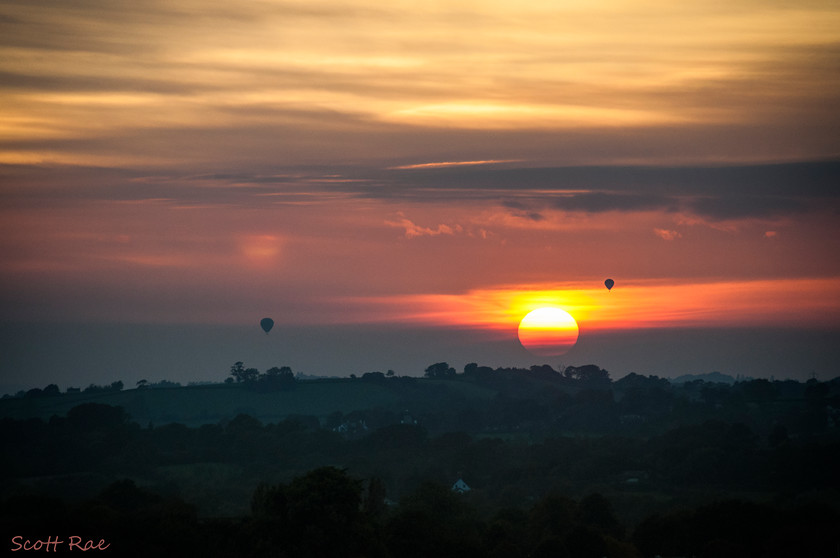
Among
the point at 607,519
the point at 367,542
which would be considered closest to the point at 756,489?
the point at 607,519

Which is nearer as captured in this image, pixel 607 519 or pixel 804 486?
pixel 607 519

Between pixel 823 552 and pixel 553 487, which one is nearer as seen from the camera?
pixel 823 552

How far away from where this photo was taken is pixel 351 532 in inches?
3588

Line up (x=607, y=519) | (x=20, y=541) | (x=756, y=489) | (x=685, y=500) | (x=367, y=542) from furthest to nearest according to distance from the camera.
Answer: (x=756, y=489), (x=685, y=500), (x=607, y=519), (x=367, y=542), (x=20, y=541)

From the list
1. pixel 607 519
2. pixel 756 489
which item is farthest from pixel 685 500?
pixel 607 519

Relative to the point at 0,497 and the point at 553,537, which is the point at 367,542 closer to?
the point at 553,537

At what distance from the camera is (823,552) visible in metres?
88.0

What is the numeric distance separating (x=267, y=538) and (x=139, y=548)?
10.9 m

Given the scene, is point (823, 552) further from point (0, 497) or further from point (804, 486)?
point (0, 497)

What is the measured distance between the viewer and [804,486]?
189 meters

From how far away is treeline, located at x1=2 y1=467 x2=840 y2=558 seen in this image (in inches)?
3578

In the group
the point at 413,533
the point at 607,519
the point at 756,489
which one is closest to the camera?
the point at 413,533

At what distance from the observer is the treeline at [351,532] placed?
3578 inches

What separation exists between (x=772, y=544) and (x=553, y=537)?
64.3 ft
